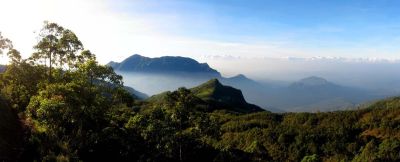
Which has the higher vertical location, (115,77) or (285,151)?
(115,77)

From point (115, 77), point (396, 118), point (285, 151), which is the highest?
point (115, 77)

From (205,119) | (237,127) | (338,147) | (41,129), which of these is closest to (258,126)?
(237,127)

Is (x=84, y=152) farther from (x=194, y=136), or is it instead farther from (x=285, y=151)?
(x=285, y=151)

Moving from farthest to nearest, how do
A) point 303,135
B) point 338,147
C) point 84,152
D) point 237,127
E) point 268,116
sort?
point 268,116 → point 237,127 → point 303,135 → point 338,147 → point 84,152

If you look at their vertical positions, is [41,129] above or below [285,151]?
above

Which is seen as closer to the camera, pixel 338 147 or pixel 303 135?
pixel 338 147

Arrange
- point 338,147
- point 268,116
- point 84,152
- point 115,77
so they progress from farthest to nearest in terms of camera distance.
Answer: point 268,116 < point 338,147 < point 115,77 < point 84,152

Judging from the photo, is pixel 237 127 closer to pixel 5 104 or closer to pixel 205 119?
pixel 205 119

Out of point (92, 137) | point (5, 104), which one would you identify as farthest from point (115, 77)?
point (5, 104)

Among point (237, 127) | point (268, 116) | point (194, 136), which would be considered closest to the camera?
point (194, 136)
